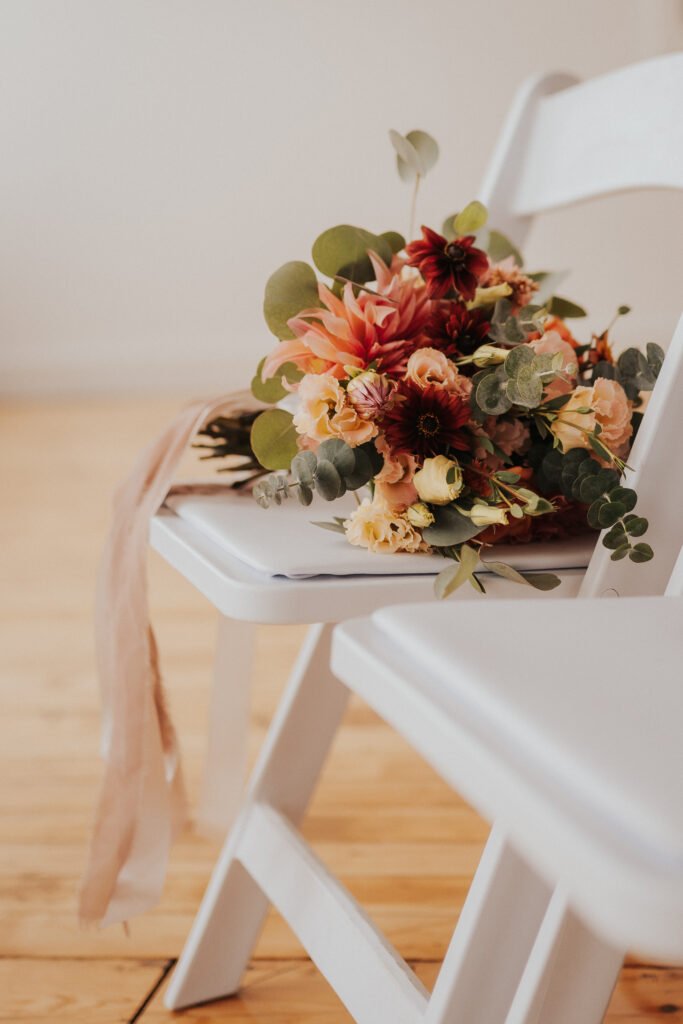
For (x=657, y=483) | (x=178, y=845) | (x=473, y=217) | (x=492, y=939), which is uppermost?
(x=473, y=217)

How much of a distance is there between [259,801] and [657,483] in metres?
0.48

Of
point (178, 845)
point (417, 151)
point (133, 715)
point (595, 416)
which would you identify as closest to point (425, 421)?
point (595, 416)

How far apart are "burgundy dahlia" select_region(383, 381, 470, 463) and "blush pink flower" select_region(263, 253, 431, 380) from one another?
0.03 m

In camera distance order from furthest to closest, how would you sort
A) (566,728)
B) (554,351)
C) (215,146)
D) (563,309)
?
(215,146), (563,309), (554,351), (566,728)

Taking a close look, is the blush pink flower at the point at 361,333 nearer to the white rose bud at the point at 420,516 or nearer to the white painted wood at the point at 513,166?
the white rose bud at the point at 420,516

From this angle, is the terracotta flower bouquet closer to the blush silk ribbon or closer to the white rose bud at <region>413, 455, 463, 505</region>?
the white rose bud at <region>413, 455, 463, 505</region>

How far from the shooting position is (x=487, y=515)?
676 mm

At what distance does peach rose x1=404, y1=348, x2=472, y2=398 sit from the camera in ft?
2.32

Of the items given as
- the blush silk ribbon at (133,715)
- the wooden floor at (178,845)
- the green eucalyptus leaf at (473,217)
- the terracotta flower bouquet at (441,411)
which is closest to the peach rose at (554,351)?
the terracotta flower bouquet at (441,411)

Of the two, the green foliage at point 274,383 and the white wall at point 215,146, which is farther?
the white wall at point 215,146

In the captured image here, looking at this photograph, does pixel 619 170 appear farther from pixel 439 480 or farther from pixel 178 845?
pixel 178 845

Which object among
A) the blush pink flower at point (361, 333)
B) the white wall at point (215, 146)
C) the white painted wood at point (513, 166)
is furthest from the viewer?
the white wall at point (215, 146)

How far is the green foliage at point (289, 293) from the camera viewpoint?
0.79 meters

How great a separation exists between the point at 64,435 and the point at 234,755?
9.26ft
